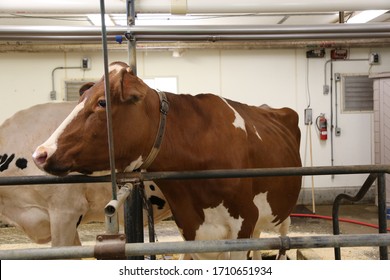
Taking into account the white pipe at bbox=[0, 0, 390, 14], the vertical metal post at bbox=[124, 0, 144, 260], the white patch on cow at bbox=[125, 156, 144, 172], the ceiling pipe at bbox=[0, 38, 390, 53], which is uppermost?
the ceiling pipe at bbox=[0, 38, 390, 53]

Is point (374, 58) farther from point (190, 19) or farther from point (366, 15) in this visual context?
point (190, 19)

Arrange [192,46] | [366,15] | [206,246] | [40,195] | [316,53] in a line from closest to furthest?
[206,246] < [40,195] < [366,15] < [192,46] < [316,53]

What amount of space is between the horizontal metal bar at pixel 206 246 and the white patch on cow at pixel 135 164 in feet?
1.98

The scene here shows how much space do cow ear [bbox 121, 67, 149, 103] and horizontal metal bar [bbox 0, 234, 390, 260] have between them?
2.04ft

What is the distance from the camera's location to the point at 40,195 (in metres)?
1.97

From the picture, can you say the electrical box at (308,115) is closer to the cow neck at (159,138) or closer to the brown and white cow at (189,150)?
the brown and white cow at (189,150)

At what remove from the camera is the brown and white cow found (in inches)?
46.3

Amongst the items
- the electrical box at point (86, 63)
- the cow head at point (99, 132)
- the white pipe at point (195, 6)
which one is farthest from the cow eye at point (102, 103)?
the electrical box at point (86, 63)

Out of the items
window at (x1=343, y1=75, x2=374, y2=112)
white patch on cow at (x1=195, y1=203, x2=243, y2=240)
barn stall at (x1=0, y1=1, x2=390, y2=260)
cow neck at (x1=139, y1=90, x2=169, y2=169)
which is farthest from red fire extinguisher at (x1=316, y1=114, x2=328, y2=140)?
cow neck at (x1=139, y1=90, x2=169, y2=169)

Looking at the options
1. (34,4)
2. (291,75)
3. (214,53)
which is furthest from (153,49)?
(34,4)

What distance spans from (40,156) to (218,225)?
96cm

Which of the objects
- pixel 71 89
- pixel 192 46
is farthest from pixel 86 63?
pixel 192 46

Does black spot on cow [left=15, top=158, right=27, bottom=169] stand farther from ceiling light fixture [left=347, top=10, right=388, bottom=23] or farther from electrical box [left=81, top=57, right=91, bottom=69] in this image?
ceiling light fixture [left=347, top=10, right=388, bottom=23]

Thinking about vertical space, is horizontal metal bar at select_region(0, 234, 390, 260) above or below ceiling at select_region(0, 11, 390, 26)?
below
